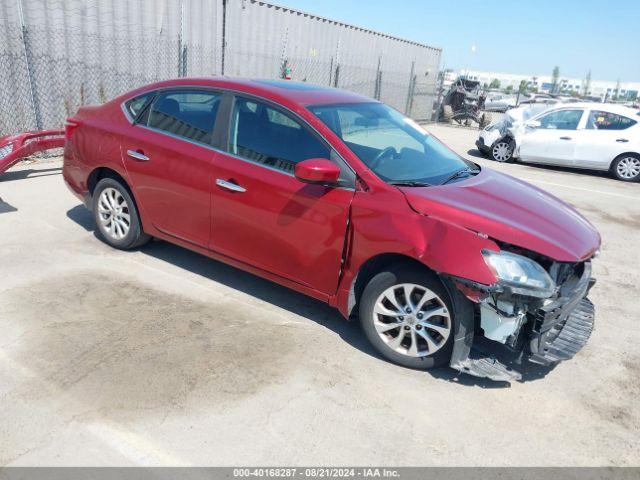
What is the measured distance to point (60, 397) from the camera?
3.02 meters

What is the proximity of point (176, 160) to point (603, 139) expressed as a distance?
10602 millimetres

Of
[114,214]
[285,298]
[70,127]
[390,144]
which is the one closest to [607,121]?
[390,144]

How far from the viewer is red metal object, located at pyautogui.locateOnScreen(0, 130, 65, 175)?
691cm

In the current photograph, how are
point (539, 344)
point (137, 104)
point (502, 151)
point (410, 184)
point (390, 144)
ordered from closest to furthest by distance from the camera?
point (539, 344) < point (410, 184) < point (390, 144) < point (137, 104) < point (502, 151)

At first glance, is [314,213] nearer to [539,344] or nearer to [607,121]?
[539,344]

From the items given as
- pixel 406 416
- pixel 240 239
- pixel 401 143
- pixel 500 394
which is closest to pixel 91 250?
pixel 240 239

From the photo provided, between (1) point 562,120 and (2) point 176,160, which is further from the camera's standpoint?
(1) point 562,120

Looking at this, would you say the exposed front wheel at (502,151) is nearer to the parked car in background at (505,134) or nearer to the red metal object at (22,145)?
the parked car in background at (505,134)

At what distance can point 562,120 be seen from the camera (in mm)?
12031

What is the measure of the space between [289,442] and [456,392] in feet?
3.91

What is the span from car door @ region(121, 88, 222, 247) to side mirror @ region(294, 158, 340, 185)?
3.24 feet

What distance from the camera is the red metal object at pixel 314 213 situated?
3.29 metres

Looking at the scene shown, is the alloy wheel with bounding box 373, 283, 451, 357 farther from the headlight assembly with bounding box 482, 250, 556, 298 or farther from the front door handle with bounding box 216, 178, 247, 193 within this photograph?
the front door handle with bounding box 216, 178, 247, 193

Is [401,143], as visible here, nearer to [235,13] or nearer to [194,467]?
[194,467]
